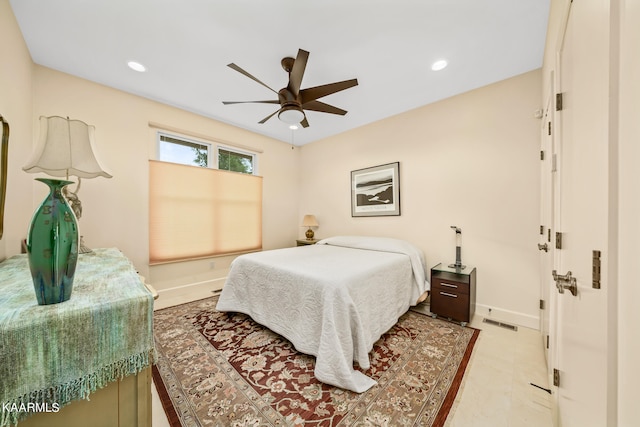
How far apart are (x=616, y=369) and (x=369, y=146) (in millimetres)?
3550

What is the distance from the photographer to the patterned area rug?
1.34 m

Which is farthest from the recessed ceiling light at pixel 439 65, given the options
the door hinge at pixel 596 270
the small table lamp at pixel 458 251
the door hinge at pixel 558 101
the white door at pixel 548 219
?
the door hinge at pixel 596 270

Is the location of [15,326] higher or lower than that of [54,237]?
lower

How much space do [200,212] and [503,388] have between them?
3877mm

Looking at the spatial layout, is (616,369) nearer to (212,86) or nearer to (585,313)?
(585,313)

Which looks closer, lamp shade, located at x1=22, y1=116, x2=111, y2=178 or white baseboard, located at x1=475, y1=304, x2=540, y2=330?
lamp shade, located at x1=22, y1=116, x2=111, y2=178

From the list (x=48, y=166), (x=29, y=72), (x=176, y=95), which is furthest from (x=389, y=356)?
(x=29, y=72)

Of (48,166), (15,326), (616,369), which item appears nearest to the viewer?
(616,369)

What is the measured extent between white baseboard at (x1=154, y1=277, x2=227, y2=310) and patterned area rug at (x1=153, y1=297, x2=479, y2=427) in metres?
0.63

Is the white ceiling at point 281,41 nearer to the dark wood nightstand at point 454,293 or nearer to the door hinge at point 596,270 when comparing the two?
the door hinge at point 596,270

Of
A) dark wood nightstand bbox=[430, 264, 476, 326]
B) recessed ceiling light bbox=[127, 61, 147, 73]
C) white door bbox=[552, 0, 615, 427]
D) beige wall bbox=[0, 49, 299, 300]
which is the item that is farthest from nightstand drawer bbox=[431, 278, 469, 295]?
recessed ceiling light bbox=[127, 61, 147, 73]

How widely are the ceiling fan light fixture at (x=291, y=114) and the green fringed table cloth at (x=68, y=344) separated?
181 centimetres

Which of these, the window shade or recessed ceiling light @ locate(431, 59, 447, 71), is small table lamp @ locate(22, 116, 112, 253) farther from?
recessed ceiling light @ locate(431, 59, 447, 71)

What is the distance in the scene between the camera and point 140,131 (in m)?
2.99
